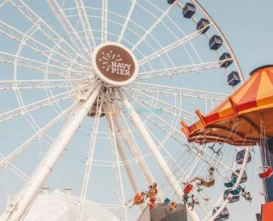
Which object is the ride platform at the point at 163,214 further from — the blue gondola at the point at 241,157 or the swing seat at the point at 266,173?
the blue gondola at the point at 241,157

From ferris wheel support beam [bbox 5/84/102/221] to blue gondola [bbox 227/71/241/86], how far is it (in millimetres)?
6691

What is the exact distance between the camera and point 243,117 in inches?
533

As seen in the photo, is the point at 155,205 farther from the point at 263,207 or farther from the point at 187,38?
the point at 187,38

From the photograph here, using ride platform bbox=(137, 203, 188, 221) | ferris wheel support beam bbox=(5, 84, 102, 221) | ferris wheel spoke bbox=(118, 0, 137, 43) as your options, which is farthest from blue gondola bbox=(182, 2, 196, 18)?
ride platform bbox=(137, 203, 188, 221)

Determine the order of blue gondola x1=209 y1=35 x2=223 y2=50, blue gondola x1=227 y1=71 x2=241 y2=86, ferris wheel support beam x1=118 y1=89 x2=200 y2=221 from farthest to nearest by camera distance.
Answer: blue gondola x1=209 y1=35 x2=223 y2=50 < blue gondola x1=227 y1=71 x2=241 y2=86 < ferris wheel support beam x1=118 y1=89 x2=200 y2=221

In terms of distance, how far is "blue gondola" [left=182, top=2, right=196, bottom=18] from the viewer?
877 inches

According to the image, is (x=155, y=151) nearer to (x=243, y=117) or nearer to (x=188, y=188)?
(x=188, y=188)

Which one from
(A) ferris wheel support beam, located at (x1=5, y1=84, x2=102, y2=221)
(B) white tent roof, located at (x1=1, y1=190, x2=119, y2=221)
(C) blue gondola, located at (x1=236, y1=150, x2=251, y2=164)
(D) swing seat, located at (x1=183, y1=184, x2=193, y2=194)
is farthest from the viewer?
(B) white tent roof, located at (x1=1, y1=190, x2=119, y2=221)

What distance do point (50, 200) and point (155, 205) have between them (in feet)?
78.8

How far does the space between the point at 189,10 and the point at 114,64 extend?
528 cm

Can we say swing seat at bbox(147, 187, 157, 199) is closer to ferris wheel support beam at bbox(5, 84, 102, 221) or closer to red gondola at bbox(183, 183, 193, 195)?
red gondola at bbox(183, 183, 193, 195)

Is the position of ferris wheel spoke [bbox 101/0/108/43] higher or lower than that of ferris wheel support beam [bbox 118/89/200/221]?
higher

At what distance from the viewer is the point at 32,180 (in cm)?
1541

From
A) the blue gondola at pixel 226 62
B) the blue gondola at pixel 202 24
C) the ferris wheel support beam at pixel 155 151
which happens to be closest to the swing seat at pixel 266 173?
the ferris wheel support beam at pixel 155 151
